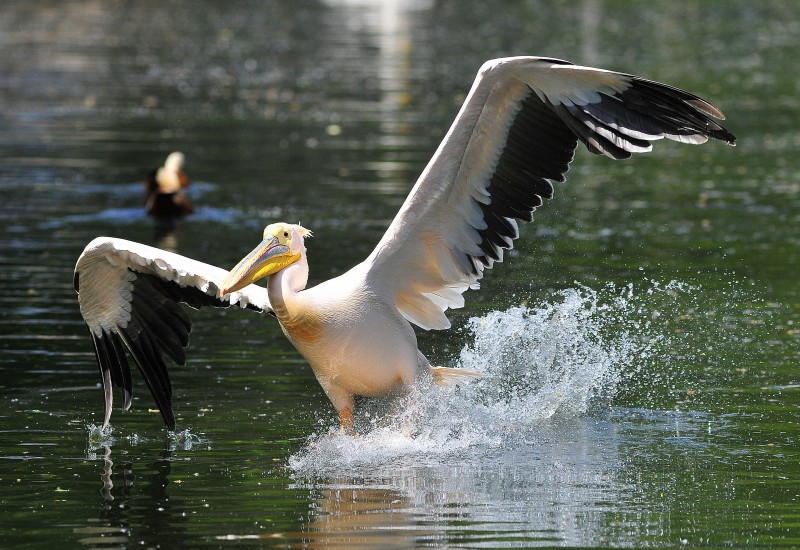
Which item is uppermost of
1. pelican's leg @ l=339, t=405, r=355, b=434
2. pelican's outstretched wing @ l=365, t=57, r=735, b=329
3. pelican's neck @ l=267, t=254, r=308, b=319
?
pelican's outstretched wing @ l=365, t=57, r=735, b=329

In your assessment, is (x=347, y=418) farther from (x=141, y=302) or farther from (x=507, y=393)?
(x=141, y=302)

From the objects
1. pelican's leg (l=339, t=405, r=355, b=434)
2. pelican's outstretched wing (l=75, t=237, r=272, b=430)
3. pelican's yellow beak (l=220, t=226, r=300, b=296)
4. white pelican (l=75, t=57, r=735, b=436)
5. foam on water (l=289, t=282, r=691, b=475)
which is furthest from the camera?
pelican's outstretched wing (l=75, t=237, r=272, b=430)

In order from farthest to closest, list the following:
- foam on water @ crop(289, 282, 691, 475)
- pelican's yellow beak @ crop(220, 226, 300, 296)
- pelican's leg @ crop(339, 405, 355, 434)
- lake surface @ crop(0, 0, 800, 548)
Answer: pelican's leg @ crop(339, 405, 355, 434)
foam on water @ crop(289, 282, 691, 475)
pelican's yellow beak @ crop(220, 226, 300, 296)
lake surface @ crop(0, 0, 800, 548)

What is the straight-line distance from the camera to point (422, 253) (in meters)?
9.24

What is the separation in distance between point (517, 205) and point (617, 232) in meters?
6.37

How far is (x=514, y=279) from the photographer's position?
13.2 meters

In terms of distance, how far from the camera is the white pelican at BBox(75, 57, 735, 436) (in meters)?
8.66

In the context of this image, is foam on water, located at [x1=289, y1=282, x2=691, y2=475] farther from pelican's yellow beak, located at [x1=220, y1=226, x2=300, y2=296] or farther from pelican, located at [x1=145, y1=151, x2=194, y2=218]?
pelican, located at [x1=145, y1=151, x2=194, y2=218]

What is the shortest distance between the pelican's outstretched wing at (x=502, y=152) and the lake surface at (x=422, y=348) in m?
0.78

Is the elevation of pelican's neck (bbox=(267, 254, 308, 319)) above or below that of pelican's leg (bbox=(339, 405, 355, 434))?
above

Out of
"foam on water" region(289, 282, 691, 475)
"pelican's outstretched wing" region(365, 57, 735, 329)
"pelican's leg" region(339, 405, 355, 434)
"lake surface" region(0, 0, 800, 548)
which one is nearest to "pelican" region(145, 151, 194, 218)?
"lake surface" region(0, 0, 800, 548)

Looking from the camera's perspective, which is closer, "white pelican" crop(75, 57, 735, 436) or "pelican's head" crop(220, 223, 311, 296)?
"pelican's head" crop(220, 223, 311, 296)

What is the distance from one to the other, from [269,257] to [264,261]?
4 centimetres

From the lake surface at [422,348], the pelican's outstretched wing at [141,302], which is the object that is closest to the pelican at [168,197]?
the lake surface at [422,348]
